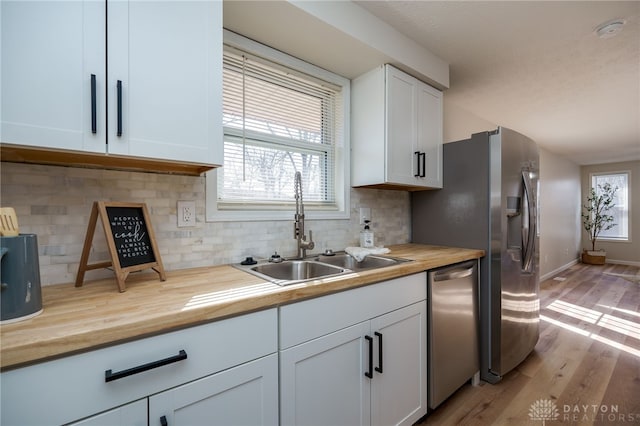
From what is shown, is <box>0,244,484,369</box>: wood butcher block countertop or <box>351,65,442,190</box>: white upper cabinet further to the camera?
<box>351,65,442,190</box>: white upper cabinet

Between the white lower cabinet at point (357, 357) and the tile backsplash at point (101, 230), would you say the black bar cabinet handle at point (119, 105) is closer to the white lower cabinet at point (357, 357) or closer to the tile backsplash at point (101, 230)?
the tile backsplash at point (101, 230)

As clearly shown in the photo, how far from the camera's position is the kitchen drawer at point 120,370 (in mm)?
649

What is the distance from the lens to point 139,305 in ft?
2.90

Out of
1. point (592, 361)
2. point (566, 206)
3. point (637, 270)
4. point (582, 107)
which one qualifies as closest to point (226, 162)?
point (592, 361)

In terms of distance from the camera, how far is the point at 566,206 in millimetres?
6129

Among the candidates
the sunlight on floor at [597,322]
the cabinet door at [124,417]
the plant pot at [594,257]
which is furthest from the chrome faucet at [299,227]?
the plant pot at [594,257]

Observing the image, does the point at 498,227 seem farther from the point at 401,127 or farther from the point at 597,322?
the point at 597,322

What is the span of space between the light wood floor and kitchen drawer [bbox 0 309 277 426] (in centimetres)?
138

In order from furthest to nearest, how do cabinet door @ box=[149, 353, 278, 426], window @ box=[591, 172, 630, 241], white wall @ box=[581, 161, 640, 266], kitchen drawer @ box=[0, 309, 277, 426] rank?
window @ box=[591, 172, 630, 241], white wall @ box=[581, 161, 640, 266], cabinet door @ box=[149, 353, 278, 426], kitchen drawer @ box=[0, 309, 277, 426]

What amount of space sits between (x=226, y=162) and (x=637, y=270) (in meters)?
8.36

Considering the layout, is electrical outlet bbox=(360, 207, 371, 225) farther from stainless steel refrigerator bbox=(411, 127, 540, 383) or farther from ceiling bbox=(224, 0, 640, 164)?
ceiling bbox=(224, 0, 640, 164)

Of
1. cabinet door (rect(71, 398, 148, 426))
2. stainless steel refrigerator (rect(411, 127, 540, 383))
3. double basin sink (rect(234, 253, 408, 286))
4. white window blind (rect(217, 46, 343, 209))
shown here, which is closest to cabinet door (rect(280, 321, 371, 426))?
double basin sink (rect(234, 253, 408, 286))

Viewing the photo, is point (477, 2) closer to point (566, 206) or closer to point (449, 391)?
point (449, 391)

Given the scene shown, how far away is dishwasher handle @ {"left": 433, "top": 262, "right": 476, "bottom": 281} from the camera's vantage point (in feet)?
5.64
